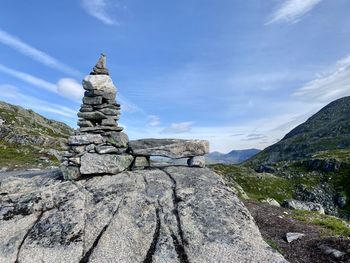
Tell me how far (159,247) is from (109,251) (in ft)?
8.00

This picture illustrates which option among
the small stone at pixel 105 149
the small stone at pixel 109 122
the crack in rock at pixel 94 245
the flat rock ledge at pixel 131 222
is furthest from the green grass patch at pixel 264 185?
the crack in rock at pixel 94 245

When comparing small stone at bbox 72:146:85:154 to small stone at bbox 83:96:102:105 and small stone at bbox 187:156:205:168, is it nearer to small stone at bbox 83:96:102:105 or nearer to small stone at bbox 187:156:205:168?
small stone at bbox 83:96:102:105

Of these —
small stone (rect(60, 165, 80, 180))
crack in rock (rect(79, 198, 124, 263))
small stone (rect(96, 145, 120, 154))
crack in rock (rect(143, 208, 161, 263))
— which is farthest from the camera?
small stone (rect(96, 145, 120, 154))

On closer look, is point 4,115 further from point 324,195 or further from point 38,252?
point 38,252

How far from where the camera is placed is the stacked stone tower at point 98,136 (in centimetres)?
2342

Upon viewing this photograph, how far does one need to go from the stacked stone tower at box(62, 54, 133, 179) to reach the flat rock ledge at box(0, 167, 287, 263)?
34.1 inches

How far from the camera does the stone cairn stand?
23.5 m

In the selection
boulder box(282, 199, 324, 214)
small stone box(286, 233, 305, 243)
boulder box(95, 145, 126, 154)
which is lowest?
boulder box(282, 199, 324, 214)

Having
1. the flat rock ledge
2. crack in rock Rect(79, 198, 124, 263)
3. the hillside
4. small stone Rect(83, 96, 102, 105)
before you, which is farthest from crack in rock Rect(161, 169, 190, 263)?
the hillside

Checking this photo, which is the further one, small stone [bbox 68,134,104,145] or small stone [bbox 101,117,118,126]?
small stone [bbox 101,117,118,126]

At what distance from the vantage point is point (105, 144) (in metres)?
24.3

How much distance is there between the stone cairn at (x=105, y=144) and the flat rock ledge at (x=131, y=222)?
980 mm

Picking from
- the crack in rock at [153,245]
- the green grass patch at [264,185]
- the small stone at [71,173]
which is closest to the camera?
the crack in rock at [153,245]

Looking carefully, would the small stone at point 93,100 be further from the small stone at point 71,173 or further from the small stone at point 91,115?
the small stone at point 71,173
